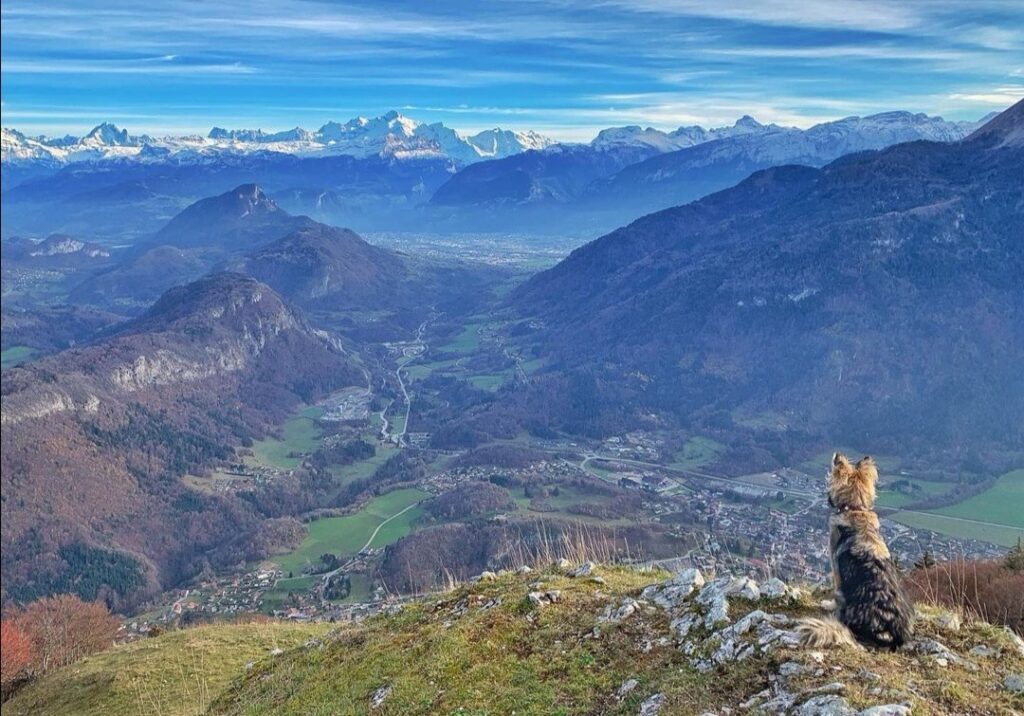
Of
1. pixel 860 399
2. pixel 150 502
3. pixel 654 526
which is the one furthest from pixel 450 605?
pixel 860 399

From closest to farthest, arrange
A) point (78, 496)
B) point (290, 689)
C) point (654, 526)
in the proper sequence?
point (290, 689) → point (654, 526) → point (78, 496)

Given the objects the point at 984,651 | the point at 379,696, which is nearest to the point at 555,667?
the point at 379,696

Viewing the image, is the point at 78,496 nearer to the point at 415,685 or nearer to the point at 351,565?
the point at 351,565

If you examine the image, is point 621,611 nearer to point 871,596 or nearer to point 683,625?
point 683,625

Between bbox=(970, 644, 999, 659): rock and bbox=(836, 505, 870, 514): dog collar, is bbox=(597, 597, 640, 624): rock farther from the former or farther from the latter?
bbox=(970, 644, 999, 659): rock

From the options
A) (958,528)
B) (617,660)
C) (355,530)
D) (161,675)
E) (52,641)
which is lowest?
(355,530)

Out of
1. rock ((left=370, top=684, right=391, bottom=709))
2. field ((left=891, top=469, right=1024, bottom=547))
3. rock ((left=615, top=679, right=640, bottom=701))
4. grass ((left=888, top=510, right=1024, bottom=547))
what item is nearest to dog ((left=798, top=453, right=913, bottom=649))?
rock ((left=615, top=679, right=640, bottom=701))

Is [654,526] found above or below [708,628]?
below

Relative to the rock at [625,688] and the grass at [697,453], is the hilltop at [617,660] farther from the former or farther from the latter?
the grass at [697,453]
